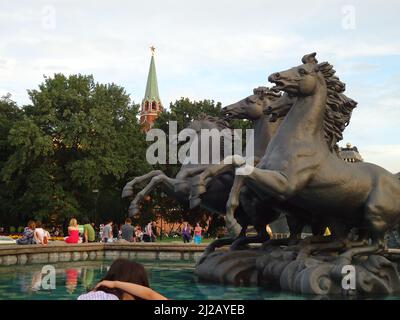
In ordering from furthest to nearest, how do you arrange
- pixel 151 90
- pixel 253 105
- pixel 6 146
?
pixel 151 90, pixel 6 146, pixel 253 105

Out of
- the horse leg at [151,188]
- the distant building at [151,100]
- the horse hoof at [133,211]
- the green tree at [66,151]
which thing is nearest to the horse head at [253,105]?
the horse leg at [151,188]

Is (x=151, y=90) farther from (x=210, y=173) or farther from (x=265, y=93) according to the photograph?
(x=210, y=173)

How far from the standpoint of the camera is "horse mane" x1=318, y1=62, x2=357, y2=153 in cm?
845

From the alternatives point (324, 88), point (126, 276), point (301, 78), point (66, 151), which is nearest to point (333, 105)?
point (324, 88)

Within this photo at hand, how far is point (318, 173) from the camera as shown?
782cm

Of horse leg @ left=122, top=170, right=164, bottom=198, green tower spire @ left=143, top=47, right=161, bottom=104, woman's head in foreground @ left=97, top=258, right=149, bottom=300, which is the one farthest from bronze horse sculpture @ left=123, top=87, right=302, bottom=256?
green tower spire @ left=143, top=47, right=161, bottom=104

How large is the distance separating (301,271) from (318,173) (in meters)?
1.36

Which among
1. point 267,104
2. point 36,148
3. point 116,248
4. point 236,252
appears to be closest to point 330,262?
point 236,252

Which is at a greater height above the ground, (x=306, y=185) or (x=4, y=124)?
(x=4, y=124)

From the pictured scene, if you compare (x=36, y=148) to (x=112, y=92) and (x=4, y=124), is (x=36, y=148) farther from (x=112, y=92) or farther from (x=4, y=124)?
(x=112, y=92)

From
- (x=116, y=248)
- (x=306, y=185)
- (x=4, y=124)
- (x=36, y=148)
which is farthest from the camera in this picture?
(x=4, y=124)
